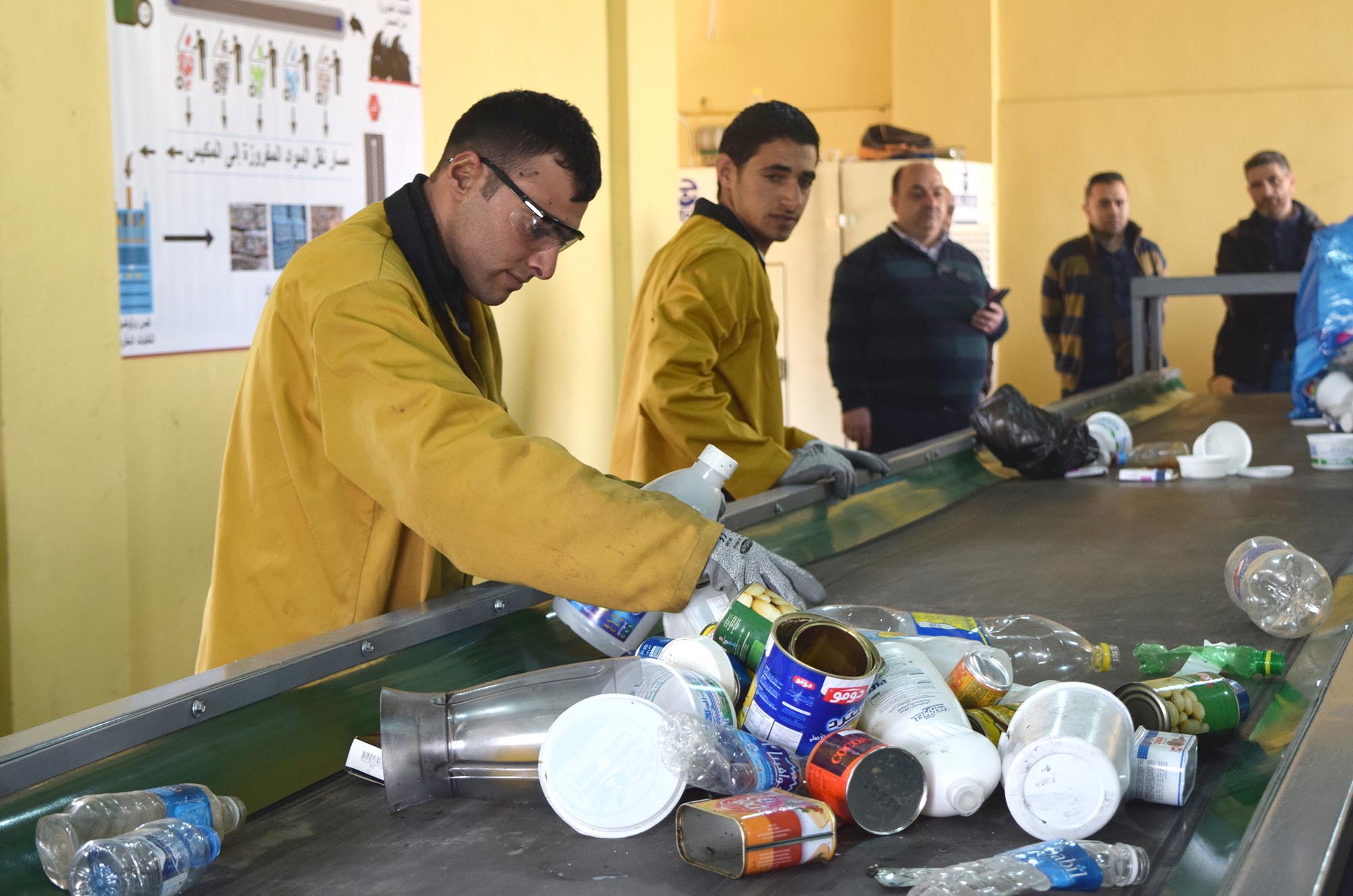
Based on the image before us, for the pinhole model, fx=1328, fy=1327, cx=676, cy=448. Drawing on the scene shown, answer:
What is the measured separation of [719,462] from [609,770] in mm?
634

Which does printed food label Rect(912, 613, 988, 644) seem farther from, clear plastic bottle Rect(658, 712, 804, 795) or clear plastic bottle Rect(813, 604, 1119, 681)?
clear plastic bottle Rect(658, 712, 804, 795)

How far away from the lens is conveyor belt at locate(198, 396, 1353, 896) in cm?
109

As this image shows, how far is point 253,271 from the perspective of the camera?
134 inches

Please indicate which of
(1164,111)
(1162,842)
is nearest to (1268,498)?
(1162,842)

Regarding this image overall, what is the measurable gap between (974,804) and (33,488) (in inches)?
88.5

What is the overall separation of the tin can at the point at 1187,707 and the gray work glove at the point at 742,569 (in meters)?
0.39

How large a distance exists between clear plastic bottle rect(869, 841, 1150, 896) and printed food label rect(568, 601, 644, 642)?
1.90ft

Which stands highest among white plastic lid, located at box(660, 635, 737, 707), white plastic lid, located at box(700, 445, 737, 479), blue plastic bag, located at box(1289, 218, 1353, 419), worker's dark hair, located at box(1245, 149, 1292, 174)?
worker's dark hair, located at box(1245, 149, 1292, 174)

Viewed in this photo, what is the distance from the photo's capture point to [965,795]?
1.13 metres

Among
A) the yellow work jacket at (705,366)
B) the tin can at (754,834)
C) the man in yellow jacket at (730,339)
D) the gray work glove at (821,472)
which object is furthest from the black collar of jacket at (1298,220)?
the tin can at (754,834)

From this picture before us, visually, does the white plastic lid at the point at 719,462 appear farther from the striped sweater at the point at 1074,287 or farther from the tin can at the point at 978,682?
the striped sweater at the point at 1074,287

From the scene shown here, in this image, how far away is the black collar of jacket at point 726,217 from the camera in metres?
3.10

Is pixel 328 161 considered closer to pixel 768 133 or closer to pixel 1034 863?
pixel 768 133

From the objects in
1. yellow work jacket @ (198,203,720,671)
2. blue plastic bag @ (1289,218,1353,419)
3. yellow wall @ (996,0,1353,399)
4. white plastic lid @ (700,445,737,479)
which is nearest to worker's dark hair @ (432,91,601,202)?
yellow work jacket @ (198,203,720,671)
